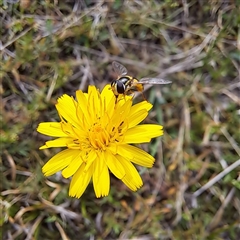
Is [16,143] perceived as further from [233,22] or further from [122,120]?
[233,22]

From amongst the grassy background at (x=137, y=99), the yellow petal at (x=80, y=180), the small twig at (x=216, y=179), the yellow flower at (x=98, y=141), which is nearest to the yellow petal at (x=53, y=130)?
the yellow flower at (x=98, y=141)

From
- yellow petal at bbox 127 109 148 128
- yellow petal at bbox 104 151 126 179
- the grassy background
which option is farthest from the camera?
the grassy background

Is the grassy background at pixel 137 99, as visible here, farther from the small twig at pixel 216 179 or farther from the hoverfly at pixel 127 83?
the hoverfly at pixel 127 83

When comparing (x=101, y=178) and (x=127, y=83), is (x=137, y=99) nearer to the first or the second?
(x=127, y=83)

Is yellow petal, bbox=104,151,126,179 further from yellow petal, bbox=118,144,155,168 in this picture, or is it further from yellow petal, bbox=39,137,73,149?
yellow petal, bbox=39,137,73,149

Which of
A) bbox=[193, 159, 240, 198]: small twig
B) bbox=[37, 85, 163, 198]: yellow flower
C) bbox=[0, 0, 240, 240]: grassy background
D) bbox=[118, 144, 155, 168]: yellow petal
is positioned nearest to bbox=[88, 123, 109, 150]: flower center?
bbox=[37, 85, 163, 198]: yellow flower

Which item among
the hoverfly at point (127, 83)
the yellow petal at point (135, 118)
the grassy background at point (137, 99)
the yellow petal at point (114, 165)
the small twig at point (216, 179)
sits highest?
the hoverfly at point (127, 83)

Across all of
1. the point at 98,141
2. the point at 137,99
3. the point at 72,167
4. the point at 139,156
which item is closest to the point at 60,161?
the point at 72,167

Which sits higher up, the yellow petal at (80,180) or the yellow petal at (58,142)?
the yellow petal at (58,142)
